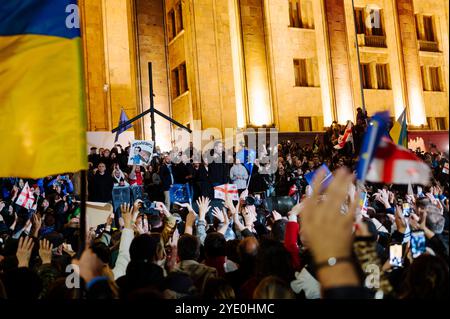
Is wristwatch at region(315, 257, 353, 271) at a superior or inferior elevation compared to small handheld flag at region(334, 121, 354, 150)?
inferior

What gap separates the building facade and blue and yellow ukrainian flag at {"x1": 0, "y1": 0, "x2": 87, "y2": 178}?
2111 centimetres

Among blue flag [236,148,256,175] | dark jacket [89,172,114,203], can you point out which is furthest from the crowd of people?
blue flag [236,148,256,175]

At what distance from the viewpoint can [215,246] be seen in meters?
5.70

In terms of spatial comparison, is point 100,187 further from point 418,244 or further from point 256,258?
point 418,244

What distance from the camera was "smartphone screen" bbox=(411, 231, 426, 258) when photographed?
15.0 feet

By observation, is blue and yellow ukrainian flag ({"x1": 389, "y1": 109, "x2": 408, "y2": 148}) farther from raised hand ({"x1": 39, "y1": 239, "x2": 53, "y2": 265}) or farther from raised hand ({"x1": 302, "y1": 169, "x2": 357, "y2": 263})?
raised hand ({"x1": 302, "y1": 169, "x2": 357, "y2": 263})

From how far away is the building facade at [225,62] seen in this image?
88.6ft

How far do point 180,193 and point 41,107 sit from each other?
10.4 meters

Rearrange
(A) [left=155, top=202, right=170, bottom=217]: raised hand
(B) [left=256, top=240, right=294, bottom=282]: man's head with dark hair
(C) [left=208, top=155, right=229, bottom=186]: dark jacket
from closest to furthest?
1. (B) [left=256, top=240, right=294, bottom=282]: man's head with dark hair
2. (A) [left=155, top=202, right=170, bottom=217]: raised hand
3. (C) [left=208, top=155, right=229, bottom=186]: dark jacket

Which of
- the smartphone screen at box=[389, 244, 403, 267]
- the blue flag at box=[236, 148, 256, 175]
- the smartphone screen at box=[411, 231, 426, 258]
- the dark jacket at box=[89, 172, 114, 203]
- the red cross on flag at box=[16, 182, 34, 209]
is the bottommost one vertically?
the smartphone screen at box=[389, 244, 403, 267]

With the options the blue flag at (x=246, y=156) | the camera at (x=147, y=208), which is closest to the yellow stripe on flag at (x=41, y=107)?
the camera at (x=147, y=208)

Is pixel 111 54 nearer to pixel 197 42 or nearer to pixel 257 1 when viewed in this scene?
pixel 197 42

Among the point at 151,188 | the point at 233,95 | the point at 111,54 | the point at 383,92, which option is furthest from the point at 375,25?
the point at 151,188

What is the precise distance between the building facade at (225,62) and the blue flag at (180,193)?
1145cm
